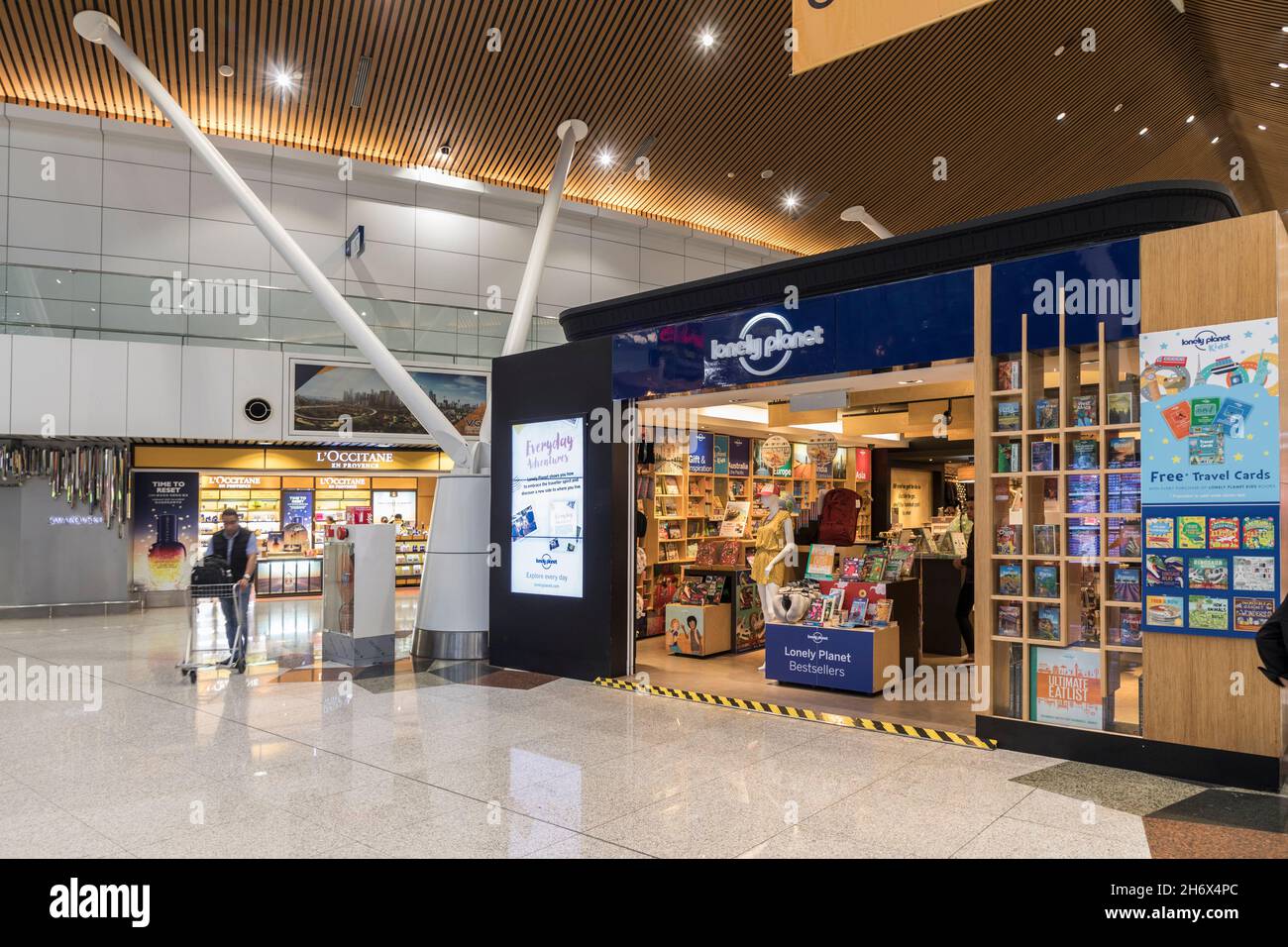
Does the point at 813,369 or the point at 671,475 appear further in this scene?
the point at 671,475

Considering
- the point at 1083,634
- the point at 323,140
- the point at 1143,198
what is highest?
the point at 323,140

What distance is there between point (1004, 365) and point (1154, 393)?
930 mm

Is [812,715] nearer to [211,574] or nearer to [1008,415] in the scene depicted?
[1008,415]

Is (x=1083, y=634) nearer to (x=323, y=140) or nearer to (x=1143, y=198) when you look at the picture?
(x=1143, y=198)

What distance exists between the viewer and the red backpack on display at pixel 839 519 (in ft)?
30.6

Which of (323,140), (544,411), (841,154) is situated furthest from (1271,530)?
(323,140)

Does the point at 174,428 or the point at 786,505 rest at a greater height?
the point at 174,428

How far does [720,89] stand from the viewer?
484 inches

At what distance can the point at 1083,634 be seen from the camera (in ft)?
17.7

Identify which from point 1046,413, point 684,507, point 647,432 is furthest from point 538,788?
point 684,507

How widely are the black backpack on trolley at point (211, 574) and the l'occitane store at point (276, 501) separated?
6108 mm

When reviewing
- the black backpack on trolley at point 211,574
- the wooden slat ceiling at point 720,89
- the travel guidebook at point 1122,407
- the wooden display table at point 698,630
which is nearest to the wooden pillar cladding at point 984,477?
the travel guidebook at point 1122,407

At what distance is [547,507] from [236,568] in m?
3.36

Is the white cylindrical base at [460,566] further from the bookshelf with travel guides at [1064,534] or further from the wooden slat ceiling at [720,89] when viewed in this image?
the wooden slat ceiling at [720,89]
